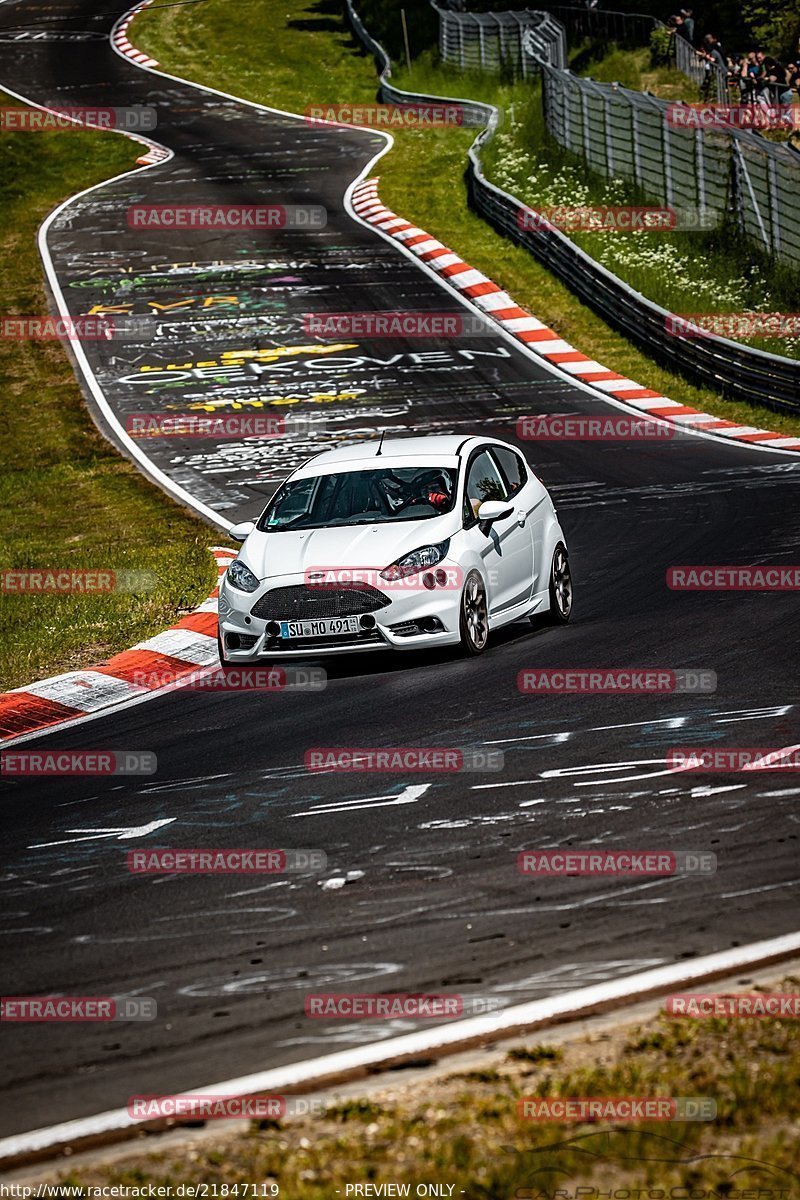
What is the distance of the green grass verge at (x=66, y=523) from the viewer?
45.7 ft

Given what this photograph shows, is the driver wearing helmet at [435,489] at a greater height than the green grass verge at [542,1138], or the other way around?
the green grass verge at [542,1138]

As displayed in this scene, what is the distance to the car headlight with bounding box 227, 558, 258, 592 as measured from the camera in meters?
11.9

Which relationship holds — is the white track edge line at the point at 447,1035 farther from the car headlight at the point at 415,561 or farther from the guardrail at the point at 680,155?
the guardrail at the point at 680,155

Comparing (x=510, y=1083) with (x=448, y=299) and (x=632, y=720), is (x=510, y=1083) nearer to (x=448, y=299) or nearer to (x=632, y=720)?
(x=632, y=720)

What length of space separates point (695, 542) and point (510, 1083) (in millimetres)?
10906

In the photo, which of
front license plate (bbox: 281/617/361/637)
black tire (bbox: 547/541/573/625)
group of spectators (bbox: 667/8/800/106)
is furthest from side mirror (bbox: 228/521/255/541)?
group of spectators (bbox: 667/8/800/106)

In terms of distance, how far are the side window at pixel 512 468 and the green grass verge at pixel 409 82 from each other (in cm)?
907

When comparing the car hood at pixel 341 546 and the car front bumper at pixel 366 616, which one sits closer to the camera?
the car front bumper at pixel 366 616

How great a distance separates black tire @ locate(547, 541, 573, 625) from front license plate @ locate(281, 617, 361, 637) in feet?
6.97

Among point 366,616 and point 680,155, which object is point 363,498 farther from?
point 680,155

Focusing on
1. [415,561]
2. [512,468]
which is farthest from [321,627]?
[512,468]

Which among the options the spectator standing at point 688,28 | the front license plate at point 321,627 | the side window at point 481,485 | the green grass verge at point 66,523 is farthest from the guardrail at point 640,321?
the front license plate at point 321,627

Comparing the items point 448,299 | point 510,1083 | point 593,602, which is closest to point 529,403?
point 448,299

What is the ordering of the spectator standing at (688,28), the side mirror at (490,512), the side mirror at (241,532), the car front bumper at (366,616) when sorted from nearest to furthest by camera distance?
the car front bumper at (366,616) < the side mirror at (490,512) < the side mirror at (241,532) < the spectator standing at (688,28)
